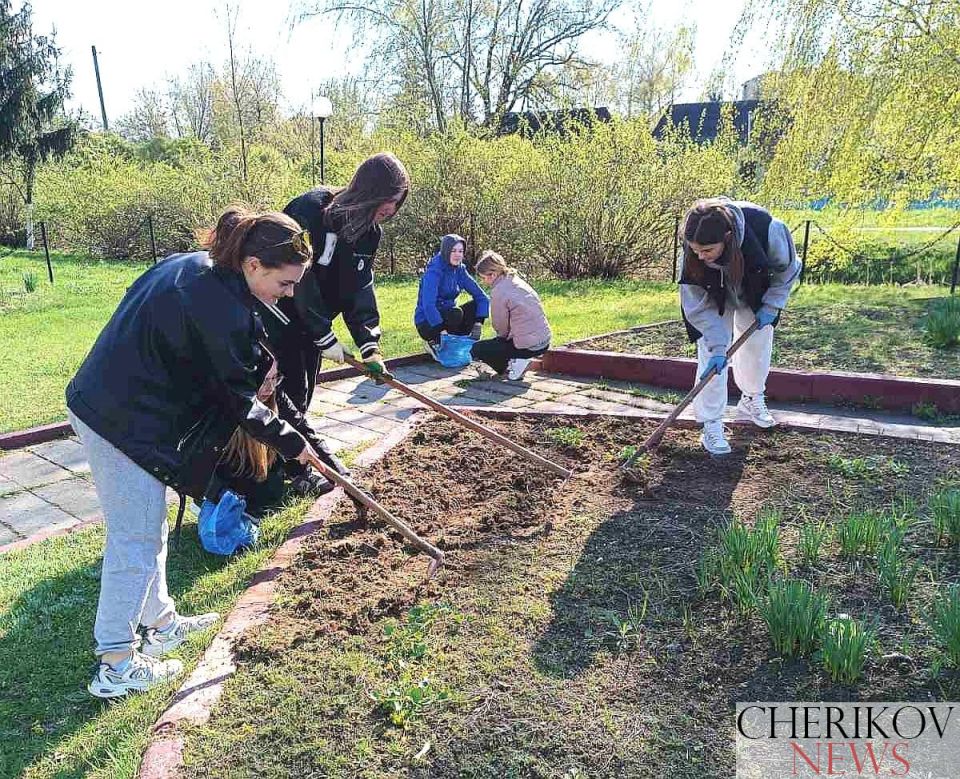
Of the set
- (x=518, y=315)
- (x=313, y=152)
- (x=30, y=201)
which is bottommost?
(x=518, y=315)

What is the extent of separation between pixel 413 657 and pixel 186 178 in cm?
1953

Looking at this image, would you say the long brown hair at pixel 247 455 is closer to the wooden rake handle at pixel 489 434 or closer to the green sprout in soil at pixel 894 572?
the wooden rake handle at pixel 489 434

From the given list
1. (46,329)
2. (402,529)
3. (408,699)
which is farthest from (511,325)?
(46,329)

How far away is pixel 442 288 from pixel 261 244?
5243 millimetres

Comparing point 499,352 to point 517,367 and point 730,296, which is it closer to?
point 517,367

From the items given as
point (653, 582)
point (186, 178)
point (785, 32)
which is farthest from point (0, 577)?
point (186, 178)

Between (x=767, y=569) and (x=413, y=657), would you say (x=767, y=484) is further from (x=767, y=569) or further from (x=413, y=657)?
(x=413, y=657)

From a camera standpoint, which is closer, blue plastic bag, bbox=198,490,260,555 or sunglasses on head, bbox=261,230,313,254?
sunglasses on head, bbox=261,230,313,254

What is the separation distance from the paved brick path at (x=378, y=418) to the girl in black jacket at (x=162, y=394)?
1.70 metres

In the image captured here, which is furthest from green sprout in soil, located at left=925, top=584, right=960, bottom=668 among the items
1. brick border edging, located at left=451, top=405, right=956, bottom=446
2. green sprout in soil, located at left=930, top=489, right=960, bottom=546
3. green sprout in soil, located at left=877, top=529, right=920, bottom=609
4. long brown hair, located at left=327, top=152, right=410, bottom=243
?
long brown hair, located at left=327, top=152, right=410, bottom=243

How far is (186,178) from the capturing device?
19.7 meters

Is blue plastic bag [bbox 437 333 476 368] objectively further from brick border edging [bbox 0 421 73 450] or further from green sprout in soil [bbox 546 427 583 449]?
brick border edging [bbox 0 421 73 450]

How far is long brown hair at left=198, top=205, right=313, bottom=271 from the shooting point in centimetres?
267

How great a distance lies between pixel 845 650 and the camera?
2.43 metres
